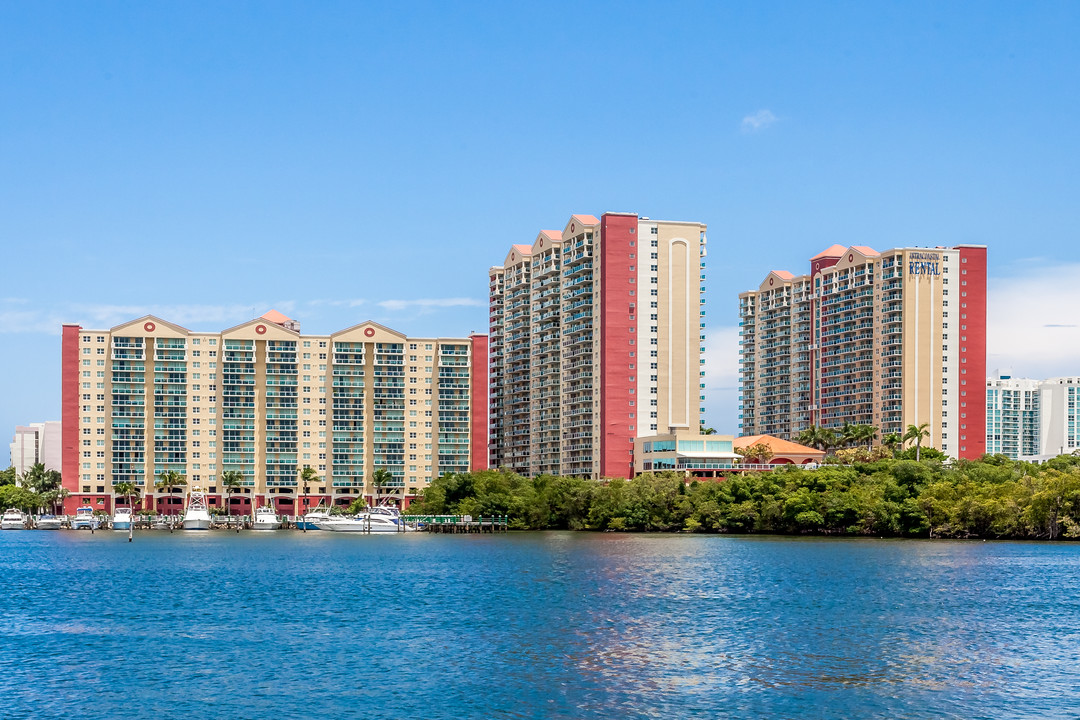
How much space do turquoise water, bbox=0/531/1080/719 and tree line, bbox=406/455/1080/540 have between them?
3383 cm

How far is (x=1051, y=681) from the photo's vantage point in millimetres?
53781

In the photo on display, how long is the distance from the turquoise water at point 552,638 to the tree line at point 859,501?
1332 inches

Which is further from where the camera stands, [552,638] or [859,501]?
A: [859,501]

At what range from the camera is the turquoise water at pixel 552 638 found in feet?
164

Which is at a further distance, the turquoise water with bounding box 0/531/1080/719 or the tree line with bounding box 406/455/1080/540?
the tree line with bounding box 406/455/1080/540

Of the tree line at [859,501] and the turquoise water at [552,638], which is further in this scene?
the tree line at [859,501]

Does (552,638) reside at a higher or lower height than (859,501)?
higher

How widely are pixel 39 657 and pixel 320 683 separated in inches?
625

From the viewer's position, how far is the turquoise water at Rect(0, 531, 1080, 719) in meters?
49.9

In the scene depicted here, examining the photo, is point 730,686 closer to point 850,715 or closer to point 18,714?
point 850,715

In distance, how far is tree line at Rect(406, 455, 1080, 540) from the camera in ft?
497

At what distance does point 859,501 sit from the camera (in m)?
163

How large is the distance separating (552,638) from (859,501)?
10460 centimetres

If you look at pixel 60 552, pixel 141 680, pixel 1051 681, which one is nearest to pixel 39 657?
pixel 141 680
